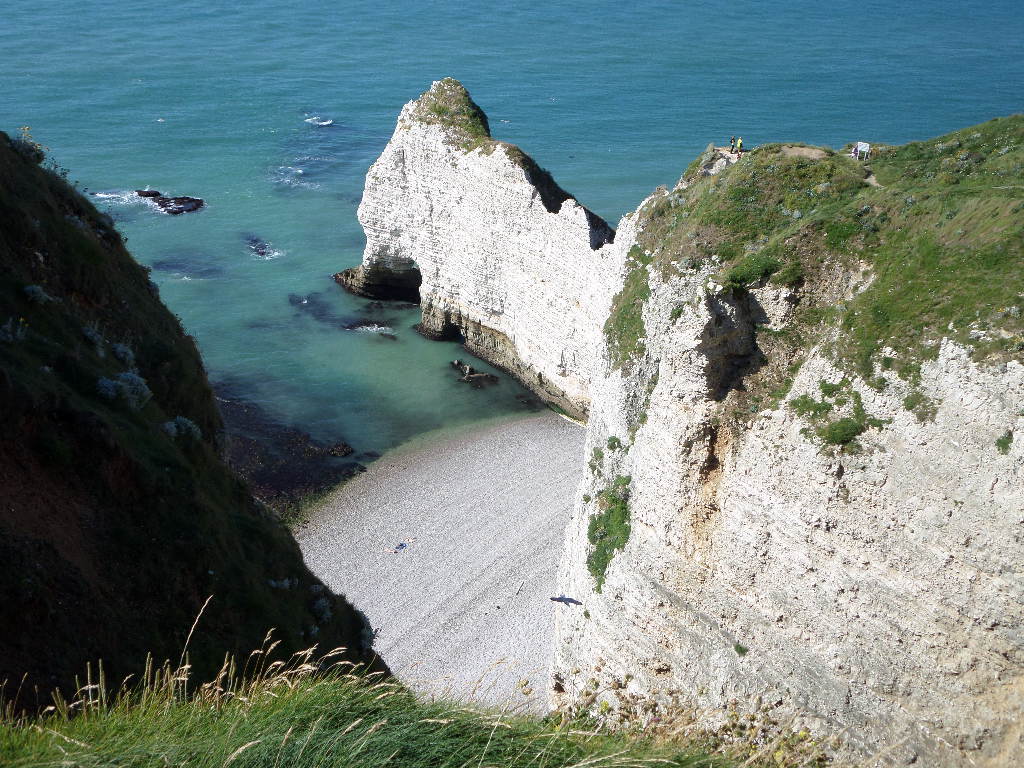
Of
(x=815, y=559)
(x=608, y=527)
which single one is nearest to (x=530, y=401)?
(x=608, y=527)

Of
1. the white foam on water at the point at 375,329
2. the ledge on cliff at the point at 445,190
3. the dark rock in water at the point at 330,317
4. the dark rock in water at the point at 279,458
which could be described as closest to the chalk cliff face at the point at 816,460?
the dark rock in water at the point at 279,458

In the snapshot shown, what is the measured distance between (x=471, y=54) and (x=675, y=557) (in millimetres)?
92516

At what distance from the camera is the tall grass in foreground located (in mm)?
5910

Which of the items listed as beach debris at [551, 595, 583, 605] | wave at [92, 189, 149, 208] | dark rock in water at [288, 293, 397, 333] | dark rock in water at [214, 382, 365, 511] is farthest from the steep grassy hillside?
wave at [92, 189, 149, 208]

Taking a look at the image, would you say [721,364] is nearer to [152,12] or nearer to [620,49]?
[620,49]

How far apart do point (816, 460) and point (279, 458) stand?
82.0 feet

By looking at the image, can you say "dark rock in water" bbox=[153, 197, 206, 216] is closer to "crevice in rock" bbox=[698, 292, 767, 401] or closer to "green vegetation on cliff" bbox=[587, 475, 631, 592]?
"green vegetation on cliff" bbox=[587, 475, 631, 592]

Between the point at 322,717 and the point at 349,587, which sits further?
the point at 349,587

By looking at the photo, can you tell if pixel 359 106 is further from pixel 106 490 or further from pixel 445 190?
pixel 106 490

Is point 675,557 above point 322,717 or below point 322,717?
below

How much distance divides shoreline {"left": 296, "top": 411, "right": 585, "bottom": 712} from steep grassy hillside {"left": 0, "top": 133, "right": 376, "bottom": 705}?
Answer: 36.0 ft

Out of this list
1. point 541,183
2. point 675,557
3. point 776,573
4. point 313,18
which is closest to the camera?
point 776,573

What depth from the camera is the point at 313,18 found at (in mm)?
108188

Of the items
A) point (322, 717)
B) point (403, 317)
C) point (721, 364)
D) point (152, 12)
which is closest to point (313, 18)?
point (152, 12)
